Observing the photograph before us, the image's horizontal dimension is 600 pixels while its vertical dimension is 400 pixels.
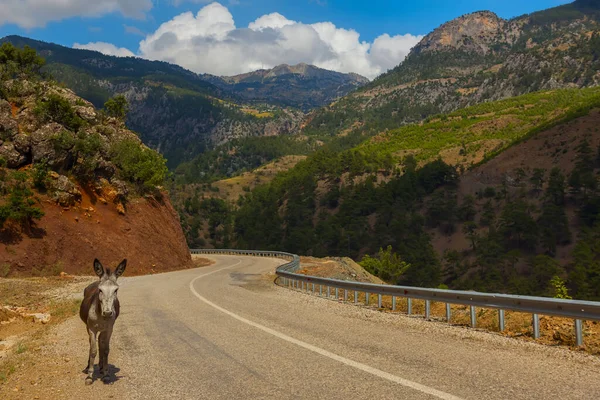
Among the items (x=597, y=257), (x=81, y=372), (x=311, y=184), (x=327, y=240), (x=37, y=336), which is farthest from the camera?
(x=311, y=184)

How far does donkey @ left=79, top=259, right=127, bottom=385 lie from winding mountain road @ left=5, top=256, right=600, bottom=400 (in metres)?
0.36

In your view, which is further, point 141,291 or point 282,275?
point 282,275

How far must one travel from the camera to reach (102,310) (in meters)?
5.74

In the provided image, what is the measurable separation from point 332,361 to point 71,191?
3224cm

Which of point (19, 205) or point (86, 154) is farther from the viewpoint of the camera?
point (86, 154)

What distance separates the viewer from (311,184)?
138500 mm

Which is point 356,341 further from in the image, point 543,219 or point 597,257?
point 543,219

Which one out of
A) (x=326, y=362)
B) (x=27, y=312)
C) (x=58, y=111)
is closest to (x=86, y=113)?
(x=58, y=111)

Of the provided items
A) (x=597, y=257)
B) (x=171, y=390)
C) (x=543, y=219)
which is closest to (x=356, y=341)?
(x=171, y=390)

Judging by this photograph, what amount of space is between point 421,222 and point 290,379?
4171 inches

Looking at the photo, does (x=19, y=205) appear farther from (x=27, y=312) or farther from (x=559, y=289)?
(x=559, y=289)

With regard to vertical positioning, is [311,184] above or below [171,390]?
above

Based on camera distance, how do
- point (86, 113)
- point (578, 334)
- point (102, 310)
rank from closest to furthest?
point (102, 310)
point (578, 334)
point (86, 113)

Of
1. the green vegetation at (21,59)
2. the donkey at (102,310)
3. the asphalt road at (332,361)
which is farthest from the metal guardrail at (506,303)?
the green vegetation at (21,59)
